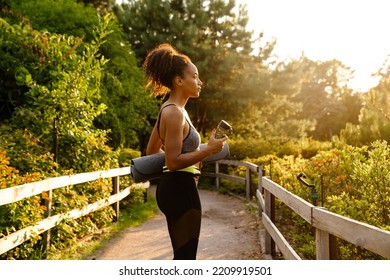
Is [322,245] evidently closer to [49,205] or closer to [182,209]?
[182,209]

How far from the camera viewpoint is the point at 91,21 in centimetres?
1231

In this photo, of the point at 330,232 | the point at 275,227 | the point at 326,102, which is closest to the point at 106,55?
the point at 275,227

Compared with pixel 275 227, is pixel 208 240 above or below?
below

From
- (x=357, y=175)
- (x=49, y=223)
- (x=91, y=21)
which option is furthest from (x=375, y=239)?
(x=91, y=21)

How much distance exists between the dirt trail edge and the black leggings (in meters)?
3.51

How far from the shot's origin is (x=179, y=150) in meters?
2.73

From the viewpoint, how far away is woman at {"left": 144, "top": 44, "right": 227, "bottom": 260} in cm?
274

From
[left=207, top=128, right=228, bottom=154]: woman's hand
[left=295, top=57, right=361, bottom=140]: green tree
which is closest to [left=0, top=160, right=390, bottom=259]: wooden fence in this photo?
[left=207, top=128, right=228, bottom=154]: woman's hand

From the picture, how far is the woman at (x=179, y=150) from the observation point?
2738 millimetres

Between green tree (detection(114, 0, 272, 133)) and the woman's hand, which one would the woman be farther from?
green tree (detection(114, 0, 272, 133))

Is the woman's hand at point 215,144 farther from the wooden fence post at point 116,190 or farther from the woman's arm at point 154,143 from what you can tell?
the wooden fence post at point 116,190

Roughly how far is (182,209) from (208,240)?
475cm

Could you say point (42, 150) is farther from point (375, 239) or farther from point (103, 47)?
point (103, 47)

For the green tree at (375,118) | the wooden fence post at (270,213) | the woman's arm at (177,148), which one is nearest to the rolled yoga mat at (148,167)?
the woman's arm at (177,148)
